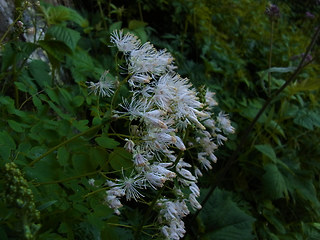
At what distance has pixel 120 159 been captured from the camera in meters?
1.38

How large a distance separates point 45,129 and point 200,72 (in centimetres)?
212

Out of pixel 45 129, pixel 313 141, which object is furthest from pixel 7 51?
pixel 313 141

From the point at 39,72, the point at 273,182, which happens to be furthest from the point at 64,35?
the point at 273,182

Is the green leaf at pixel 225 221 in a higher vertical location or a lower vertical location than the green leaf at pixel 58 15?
lower

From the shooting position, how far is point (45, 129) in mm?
1578

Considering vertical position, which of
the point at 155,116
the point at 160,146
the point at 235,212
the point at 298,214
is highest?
the point at 155,116

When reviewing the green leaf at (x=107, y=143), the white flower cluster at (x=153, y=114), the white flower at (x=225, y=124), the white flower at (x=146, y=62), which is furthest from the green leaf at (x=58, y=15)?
the green leaf at (x=107, y=143)

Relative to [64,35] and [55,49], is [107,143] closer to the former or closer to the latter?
[55,49]

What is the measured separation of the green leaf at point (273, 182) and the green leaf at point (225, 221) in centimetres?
52

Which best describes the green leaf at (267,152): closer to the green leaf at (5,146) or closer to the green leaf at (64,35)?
the green leaf at (64,35)

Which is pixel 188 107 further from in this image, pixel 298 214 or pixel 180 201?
pixel 298 214

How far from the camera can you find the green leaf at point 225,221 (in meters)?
2.44

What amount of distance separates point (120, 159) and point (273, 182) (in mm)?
2040

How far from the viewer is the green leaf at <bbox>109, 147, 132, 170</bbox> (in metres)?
1.37
